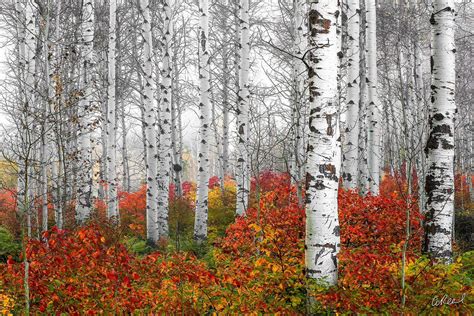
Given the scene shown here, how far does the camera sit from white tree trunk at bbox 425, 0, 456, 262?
17.6 feet

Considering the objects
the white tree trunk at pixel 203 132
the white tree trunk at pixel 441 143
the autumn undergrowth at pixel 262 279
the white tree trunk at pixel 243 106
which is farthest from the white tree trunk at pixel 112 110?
the white tree trunk at pixel 441 143

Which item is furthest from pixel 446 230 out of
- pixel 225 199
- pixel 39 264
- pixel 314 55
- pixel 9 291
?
pixel 225 199

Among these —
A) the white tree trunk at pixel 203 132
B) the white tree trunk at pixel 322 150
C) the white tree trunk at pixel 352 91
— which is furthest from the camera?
the white tree trunk at pixel 352 91

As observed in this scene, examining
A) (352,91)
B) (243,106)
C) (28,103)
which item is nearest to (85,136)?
(28,103)

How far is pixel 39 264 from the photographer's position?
5246mm

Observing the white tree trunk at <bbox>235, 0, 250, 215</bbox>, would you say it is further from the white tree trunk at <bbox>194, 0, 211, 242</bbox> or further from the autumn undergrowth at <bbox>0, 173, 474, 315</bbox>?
the autumn undergrowth at <bbox>0, 173, 474, 315</bbox>

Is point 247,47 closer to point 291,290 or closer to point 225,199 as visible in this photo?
point 225,199

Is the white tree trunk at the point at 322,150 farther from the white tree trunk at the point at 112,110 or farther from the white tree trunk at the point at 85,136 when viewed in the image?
the white tree trunk at the point at 112,110

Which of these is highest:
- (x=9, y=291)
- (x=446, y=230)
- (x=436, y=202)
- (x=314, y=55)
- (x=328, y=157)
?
(x=314, y=55)

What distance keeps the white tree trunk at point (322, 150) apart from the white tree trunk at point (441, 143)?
6.86 ft

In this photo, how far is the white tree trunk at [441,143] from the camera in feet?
17.6

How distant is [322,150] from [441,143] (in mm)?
2358

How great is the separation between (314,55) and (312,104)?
557 millimetres

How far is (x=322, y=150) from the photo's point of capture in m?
4.18
